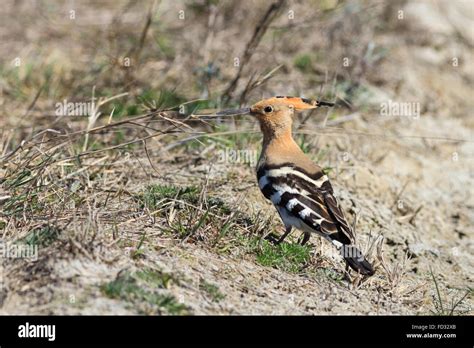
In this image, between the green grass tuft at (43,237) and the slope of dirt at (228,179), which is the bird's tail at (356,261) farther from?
the green grass tuft at (43,237)

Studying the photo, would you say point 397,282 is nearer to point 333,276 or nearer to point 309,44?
point 333,276

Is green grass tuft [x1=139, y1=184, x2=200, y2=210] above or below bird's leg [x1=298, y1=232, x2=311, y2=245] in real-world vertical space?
above

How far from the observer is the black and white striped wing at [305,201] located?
14.1 ft

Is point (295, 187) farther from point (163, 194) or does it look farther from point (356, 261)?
point (163, 194)

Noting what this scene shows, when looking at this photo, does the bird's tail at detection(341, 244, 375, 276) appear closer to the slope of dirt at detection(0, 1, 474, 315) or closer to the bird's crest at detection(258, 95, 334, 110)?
the slope of dirt at detection(0, 1, 474, 315)

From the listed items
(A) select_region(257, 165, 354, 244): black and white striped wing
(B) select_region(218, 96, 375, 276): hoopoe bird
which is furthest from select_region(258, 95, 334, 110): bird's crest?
(A) select_region(257, 165, 354, 244): black and white striped wing

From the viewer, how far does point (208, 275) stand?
400 centimetres

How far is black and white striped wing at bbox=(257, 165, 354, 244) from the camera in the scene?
4.31m

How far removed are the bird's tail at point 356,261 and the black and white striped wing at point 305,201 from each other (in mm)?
44

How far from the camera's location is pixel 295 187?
447cm

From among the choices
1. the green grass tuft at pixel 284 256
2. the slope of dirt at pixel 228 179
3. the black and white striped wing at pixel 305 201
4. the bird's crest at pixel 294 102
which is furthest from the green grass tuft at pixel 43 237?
the bird's crest at pixel 294 102

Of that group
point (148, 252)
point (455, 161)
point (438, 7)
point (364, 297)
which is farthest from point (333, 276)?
point (438, 7)

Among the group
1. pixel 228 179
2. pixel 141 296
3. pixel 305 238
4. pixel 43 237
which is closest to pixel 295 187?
pixel 305 238

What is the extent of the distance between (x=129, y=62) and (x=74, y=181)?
2.09m
